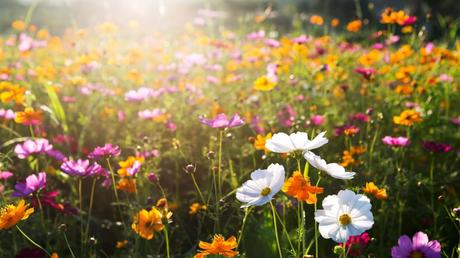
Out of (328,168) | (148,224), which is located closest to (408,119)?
(328,168)

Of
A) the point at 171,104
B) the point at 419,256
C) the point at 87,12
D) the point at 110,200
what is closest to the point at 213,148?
the point at 110,200

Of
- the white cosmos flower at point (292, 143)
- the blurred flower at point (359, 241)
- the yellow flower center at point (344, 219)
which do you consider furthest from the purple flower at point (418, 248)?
the white cosmos flower at point (292, 143)

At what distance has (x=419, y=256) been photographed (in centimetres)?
121

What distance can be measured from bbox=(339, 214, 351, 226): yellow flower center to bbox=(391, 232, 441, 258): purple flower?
0.24 m

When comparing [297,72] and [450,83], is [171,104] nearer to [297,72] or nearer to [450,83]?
[297,72]

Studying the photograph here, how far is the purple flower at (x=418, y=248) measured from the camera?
1.19m

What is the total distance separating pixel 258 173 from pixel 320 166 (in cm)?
15

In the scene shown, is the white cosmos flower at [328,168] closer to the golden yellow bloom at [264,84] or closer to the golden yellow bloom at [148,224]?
the golden yellow bloom at [148,224]

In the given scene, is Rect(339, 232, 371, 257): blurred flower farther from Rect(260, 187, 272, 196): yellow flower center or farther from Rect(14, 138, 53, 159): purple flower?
Rect(14, 138, 53, 159): purple flower

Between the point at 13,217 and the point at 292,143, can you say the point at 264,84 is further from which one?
→ the point at 13,217

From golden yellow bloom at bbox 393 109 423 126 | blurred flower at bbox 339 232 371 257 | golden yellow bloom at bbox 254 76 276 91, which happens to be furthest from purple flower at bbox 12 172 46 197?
golden yellow bloom at bbox 393 109 423 126

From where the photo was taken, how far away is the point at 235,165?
88.7 inches

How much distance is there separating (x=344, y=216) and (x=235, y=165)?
48.0 inches

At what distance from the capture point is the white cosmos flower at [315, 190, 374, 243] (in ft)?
3.38
